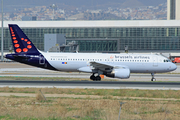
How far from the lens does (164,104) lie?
21.4 m

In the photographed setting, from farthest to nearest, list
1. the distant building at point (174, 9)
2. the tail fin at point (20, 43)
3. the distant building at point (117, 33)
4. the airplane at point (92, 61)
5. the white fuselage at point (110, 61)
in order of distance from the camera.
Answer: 1. the distant building at point (174, 9)
2. the distant building at point (117, 33)
3. the tail fin at point (20, 43)
4. the white fuselage at point (110, 61)
5. the airplane at point (92, 61)

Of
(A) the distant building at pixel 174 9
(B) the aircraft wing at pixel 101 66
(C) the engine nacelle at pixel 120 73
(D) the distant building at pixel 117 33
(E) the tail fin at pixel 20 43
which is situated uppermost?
(A) the distant building at pixel 174 9

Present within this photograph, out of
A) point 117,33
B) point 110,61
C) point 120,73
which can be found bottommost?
point 120,73

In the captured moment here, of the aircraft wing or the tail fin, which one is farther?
the tail fin

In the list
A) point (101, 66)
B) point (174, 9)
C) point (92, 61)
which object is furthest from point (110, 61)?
point (174, 9)

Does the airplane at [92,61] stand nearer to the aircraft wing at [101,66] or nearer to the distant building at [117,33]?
the aircraft wing at [101,66]

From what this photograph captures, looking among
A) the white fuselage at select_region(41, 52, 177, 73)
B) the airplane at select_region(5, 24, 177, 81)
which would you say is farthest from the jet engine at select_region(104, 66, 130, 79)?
the white fuselage at select_region(41, 52, 177, 73)

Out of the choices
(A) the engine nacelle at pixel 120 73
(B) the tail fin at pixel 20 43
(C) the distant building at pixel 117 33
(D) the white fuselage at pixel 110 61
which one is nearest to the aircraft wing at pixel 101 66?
(A) the engine nacelle at pixel 120 73

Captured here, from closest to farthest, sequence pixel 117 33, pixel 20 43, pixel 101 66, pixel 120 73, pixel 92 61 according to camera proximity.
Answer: pixel 120 73 < pixel 101 66 < pixel 92 61 < pixel 20 43 < pixel 117 33

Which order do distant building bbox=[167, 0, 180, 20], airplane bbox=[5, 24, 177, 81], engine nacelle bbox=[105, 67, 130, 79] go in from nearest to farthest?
engine nacelle bbox=[105, 67, 130, 79], airplane bbox=[5, 24, 177, 81], distant building bbox=[167, 0, 180, 20]

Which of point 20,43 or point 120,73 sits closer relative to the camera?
point 120,73

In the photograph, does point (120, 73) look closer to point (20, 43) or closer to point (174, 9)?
point (20, 43)

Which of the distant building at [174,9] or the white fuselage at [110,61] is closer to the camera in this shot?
the white fuselage at [110,61]

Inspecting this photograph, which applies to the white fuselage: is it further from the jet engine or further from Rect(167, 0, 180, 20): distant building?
Rect(167, 0, 180, 20): distant building
